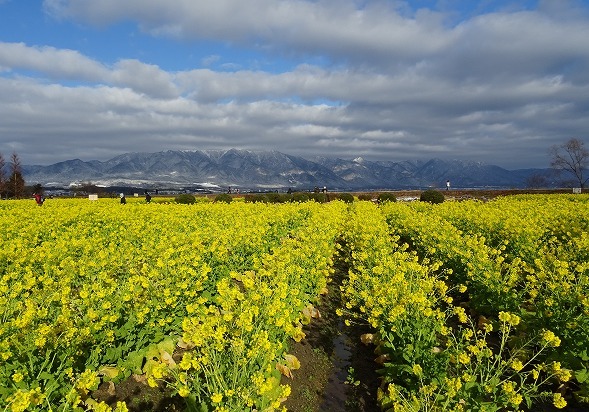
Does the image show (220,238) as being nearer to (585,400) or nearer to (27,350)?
(27,350)

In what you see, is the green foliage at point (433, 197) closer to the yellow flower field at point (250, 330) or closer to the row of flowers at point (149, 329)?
the yellow flower field at point (250, 330)

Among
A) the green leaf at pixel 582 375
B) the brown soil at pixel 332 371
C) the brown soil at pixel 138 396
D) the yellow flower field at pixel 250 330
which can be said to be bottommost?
the brown soil at pixel 332 371

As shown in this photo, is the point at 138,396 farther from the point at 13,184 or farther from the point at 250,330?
the point at 13,184

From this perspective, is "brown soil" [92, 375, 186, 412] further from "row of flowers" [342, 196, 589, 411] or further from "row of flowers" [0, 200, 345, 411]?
"row of flowers" [342, 196, 589, 411]

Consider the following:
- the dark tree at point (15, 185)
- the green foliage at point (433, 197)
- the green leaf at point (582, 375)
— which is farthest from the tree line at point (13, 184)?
the green leaf at point (582, 375)

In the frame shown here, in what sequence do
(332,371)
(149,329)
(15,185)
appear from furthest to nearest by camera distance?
(15,185) < (332,371) < (149,329)

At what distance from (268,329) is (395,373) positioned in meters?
2.27

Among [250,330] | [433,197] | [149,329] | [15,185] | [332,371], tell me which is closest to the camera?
[250,330]

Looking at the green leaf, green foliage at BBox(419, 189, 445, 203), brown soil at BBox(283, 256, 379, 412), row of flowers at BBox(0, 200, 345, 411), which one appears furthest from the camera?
green foliage at BBox(419, 189, 445, 203)

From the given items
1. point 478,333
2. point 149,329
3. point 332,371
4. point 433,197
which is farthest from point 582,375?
point 433,197

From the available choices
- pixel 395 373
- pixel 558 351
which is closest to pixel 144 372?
pixel 395 373

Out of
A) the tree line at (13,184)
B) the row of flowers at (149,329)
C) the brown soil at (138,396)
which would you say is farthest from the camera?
the tree line at (13,184)

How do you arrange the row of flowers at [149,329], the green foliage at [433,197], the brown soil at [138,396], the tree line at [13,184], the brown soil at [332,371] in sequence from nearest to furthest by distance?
the row of flowers at [149,329] → the brown soil at [138,396] → the brown soil at [332,371] → the green foliage at [433,197] → the tree line at [13,184]

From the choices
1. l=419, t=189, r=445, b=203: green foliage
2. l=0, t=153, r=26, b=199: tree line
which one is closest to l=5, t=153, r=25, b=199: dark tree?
l=0, t=153, r=26, b=199: tree line
